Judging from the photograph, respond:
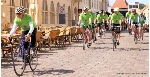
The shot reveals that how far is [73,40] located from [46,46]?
19.2ft

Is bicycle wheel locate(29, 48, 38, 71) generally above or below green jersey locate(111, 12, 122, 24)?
below

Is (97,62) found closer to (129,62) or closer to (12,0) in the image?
(129,62)

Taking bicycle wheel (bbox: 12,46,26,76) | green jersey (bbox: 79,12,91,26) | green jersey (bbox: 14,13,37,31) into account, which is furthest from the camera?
green jersey (bbox: 79,12,91,26)

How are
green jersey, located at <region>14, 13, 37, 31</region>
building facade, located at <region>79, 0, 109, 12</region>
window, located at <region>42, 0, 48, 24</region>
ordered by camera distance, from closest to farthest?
green jersey, located at <region>14, 13, 37, 31</region>
window, located at <region>42, 0, 48, 24</region>
building facade, located at <region>79, 0, 109, 12</region>

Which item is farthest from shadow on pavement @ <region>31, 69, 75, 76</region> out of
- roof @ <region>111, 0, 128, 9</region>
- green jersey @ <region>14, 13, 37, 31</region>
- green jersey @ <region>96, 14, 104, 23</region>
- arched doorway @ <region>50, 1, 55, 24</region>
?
roof @ <region>111, 0, 128, 9</region>

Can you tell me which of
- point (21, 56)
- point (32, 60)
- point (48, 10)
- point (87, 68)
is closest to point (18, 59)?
point (21, 56)

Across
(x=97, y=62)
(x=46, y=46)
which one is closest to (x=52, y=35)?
(x=46, y=46)

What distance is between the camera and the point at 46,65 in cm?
1137

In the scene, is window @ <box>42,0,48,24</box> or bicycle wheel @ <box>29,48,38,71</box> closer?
bicycle wheel @ <box>29,48,38,71</box>

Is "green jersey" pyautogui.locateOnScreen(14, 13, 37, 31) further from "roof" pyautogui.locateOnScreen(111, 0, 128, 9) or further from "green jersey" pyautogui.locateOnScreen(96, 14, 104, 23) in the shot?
"roof" pyautogui.locateOnScreen(111, 0, 128, 9)

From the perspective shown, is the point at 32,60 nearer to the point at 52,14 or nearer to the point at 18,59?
the point at 18,59

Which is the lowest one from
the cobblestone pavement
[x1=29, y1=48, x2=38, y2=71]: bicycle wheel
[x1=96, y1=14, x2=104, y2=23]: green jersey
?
the cobblestone pavement

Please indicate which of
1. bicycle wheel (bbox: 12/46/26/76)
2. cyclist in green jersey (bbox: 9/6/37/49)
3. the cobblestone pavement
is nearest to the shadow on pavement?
the cobblestone pavement

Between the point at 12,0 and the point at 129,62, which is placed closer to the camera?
the point at 129,62
